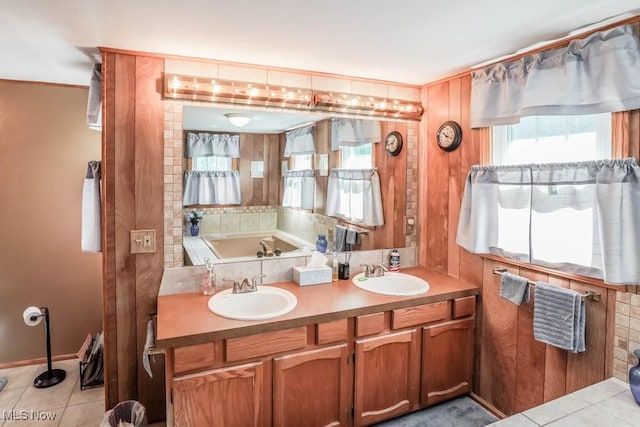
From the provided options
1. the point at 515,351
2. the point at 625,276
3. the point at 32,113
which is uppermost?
the point at 32,113

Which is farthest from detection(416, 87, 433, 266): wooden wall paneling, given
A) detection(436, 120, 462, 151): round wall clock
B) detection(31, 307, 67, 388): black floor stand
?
detection(31, 307, 67, 388): black floor stand

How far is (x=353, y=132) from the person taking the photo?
2.80 metres

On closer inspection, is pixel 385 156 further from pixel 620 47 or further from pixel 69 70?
pixel 69 70

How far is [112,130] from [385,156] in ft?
6.10

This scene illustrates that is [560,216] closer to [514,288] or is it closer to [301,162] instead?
[514,288]

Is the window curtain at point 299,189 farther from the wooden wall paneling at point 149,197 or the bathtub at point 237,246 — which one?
the wooden wall paneling at point 149,197

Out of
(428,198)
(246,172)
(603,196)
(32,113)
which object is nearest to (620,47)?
(603,196)

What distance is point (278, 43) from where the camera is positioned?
6.75ft

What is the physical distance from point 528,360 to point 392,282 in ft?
3.09

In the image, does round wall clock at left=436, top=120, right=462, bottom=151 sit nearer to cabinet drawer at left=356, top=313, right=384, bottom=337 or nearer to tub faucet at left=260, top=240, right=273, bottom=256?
cabinet drawer at left=356, top=313, right=384, bottom=337

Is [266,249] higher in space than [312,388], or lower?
higher

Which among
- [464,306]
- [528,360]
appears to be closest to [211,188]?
[464,306]

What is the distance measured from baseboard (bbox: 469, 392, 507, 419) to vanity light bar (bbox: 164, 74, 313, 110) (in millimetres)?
2286

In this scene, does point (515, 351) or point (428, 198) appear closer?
point (515, 351)
